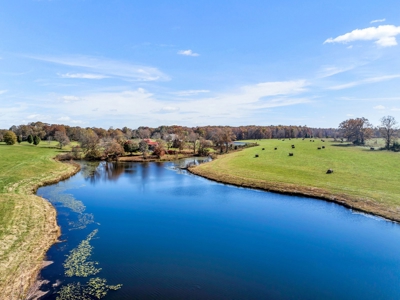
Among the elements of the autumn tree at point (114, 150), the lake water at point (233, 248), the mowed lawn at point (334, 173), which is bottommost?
the lake water at point (233, 248)

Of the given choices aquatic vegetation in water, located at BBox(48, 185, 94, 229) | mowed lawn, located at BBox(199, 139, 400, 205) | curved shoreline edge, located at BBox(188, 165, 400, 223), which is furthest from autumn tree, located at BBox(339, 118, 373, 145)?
aquatic vegetation in water, located at BBox(48, 185, 94, 229)

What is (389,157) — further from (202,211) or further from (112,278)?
(112,278)

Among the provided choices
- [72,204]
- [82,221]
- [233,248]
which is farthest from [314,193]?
[72,204]

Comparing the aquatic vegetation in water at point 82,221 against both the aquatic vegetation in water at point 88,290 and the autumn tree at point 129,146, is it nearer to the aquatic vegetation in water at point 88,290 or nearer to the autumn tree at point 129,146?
the aquatic vegetation in water at point 88,290

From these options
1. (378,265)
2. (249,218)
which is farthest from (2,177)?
(378,265)

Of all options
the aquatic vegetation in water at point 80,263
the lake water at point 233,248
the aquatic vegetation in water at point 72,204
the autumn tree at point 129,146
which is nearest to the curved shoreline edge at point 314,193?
the lake water at point 233,248

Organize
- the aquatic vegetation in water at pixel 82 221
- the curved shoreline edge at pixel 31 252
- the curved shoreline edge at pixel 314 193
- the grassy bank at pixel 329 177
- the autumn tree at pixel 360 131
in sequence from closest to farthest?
the curved shoreline edge at pixel 31 252
the aquatic vegetation in water at pixel 82 221
the curved shoreline edge at pixel 314 193
the grassy bank at pixel 329 177
the autumn tree at pixel 360 131
